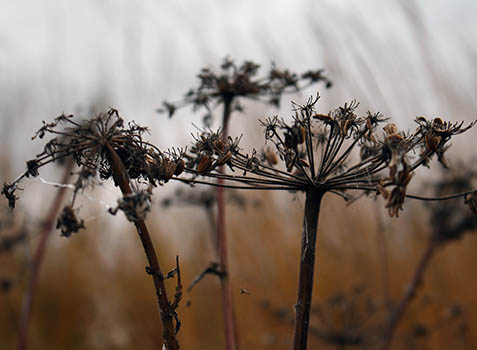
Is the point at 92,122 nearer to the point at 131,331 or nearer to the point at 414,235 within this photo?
the point at 414,235

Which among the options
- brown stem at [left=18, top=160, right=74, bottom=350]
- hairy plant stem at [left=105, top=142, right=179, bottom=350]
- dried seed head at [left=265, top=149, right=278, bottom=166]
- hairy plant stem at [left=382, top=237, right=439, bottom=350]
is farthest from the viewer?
hairy plant stem at [left=382, top=237, right=439, bottom=350]

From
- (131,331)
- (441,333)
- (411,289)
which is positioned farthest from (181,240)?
(411,289)

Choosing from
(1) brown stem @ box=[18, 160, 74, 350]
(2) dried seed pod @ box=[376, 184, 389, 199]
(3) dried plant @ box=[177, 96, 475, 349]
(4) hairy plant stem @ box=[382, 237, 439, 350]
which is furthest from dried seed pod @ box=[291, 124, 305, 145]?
(4) hairy plant stem @ box=[382, 237, 439, 350]

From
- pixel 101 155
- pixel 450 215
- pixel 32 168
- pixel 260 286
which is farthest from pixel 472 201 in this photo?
pixel 260 286

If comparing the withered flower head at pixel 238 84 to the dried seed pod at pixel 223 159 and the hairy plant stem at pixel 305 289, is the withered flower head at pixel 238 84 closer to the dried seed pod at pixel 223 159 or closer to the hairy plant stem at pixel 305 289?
the dried seed pod at pixel 223 159

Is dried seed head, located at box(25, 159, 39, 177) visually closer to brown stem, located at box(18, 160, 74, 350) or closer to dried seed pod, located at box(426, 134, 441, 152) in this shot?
dried seed pod, located at box(426, 134, 441, 152)

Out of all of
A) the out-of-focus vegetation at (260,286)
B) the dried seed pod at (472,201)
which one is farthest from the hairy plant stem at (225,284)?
the out-of-focus vegetation at (260,286)
